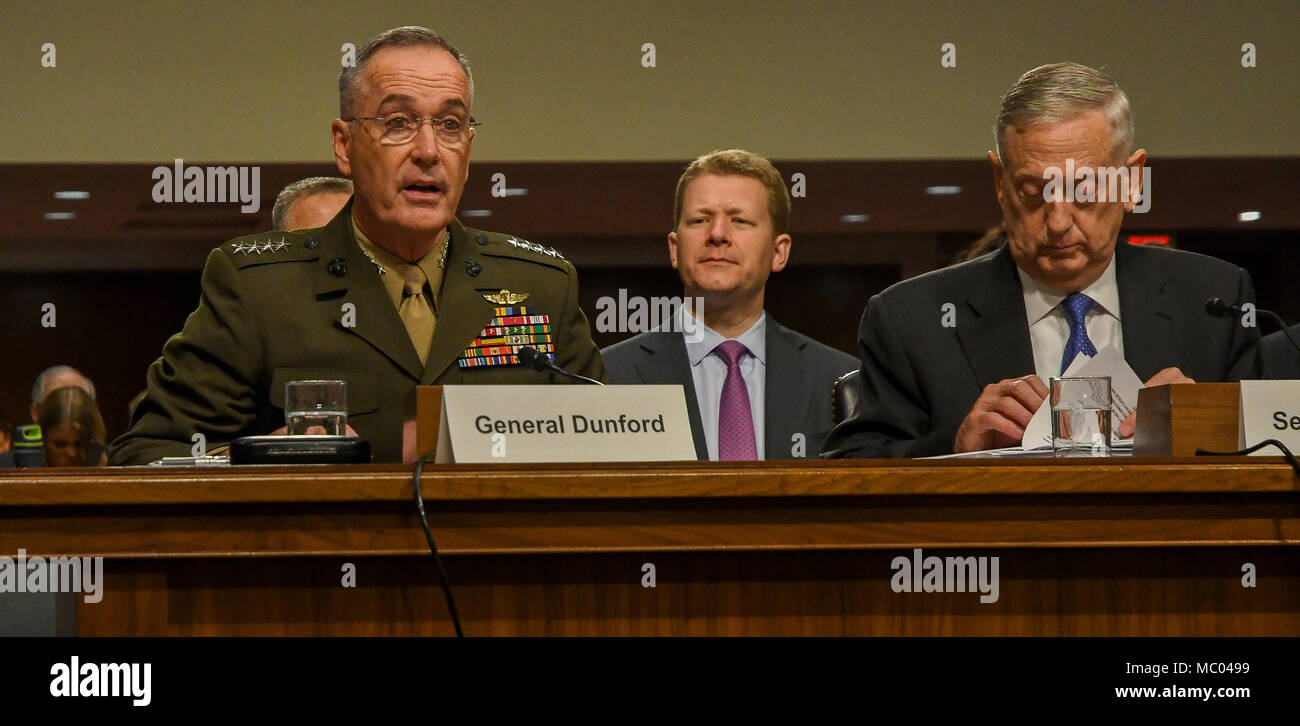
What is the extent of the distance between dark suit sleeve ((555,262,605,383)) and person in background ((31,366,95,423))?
291cm

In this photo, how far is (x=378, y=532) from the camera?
120 centimetres

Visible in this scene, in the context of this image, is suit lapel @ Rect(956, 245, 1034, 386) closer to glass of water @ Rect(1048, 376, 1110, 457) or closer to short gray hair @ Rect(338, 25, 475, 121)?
glass of water @ Rect(1048, 376, 1110, 457)

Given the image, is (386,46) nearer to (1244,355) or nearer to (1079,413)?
(1079,413)

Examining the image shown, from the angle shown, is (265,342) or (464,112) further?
(464,112)

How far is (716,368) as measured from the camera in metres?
2.92

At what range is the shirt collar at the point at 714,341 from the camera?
9.56 ft

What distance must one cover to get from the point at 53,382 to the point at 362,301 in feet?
10.0

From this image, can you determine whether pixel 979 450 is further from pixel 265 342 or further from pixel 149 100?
pixel 149 100

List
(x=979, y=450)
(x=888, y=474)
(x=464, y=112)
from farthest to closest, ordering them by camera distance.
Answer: (x=464, y=112) → (x=979, y=450) → (x=888, y=474)

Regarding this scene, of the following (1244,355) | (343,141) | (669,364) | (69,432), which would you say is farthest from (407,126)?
(69,432)

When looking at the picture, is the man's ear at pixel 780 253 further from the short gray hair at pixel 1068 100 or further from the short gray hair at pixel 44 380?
the short gray hair at pixel 44 380
